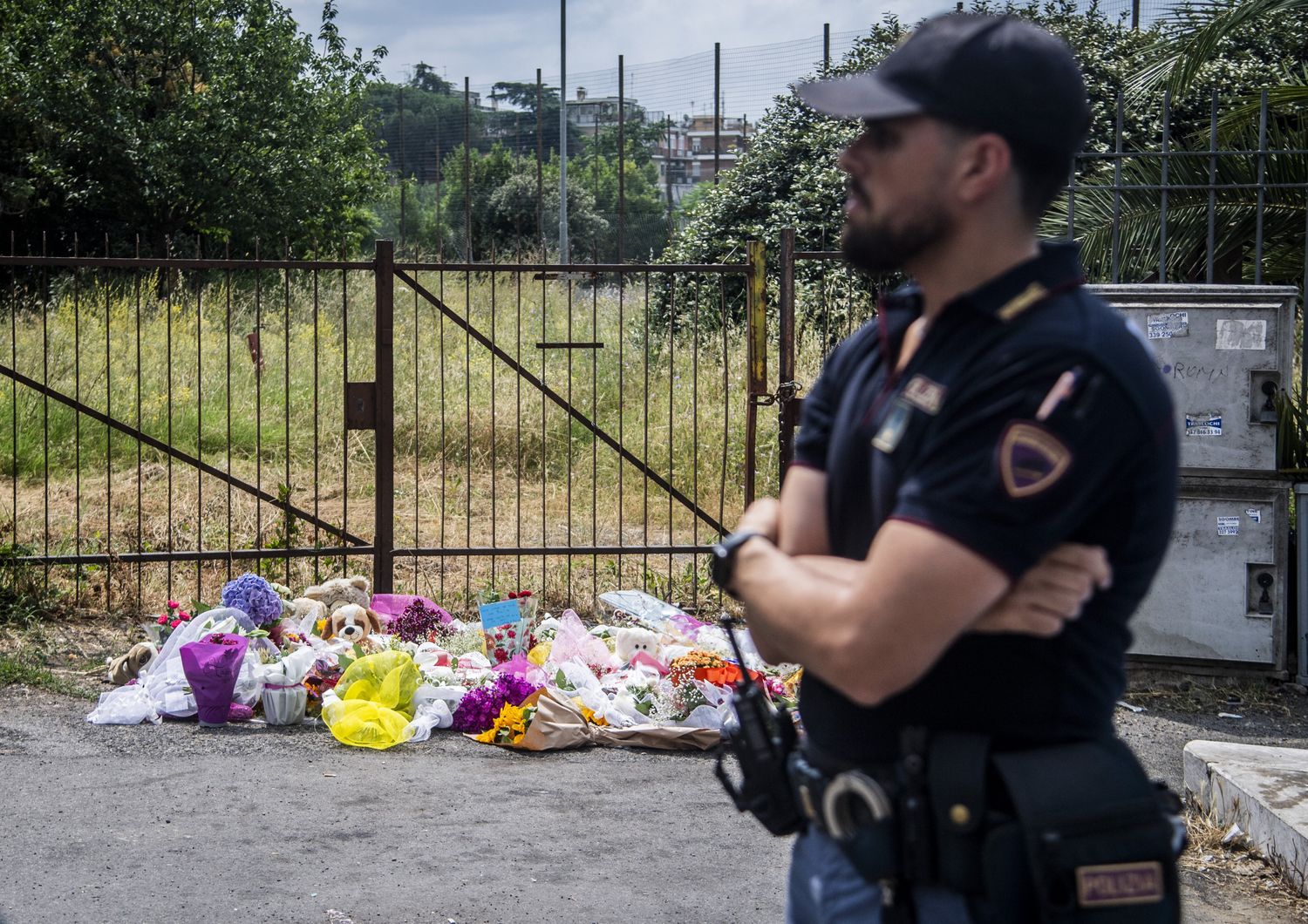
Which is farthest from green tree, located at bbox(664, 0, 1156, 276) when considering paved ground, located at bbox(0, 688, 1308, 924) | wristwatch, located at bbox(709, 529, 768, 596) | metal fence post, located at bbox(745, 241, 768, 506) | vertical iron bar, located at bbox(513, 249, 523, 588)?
wristwatch, located at bbox(709, 529, 768, 596)

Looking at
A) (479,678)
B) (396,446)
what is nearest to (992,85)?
(479,678)

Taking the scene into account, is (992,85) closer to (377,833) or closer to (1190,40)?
(377,833)

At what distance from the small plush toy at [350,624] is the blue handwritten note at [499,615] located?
0.59 meters

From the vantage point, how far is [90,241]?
19.9 metres

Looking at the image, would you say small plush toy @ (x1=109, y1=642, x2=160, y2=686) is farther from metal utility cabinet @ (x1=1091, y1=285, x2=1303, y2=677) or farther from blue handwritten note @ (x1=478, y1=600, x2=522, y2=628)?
metal utility cabinet @ (x1=1091, y1=285, x2=1303, y2=677)

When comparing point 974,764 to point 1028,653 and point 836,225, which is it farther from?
point 836,225

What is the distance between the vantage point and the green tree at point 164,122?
17.9 meters

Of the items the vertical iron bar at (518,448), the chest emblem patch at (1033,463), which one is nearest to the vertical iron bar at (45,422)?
the vertical iron bar at (518,448)

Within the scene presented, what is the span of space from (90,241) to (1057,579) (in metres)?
20.6

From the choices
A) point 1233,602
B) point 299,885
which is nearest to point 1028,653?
point 299,885

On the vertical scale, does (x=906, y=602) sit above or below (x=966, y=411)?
below

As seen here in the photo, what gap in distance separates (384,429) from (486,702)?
2.09 meters

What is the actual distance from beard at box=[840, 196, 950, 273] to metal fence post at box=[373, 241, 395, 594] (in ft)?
19.4

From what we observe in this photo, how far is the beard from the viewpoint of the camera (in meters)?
1.62
